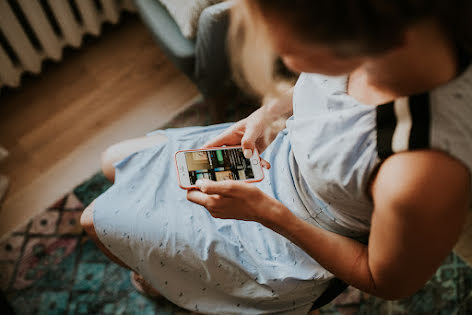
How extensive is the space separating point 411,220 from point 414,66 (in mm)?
222

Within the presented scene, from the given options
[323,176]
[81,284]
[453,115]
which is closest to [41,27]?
[81,284]

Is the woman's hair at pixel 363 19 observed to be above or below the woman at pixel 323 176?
above

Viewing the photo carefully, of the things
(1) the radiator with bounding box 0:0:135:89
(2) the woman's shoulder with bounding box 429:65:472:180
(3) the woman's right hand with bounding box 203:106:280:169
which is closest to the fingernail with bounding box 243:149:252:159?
(3) the woman's right hand with bounding box 203:106:280:169

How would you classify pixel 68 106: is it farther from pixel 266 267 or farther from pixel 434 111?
pixel 434 111

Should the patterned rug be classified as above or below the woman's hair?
below

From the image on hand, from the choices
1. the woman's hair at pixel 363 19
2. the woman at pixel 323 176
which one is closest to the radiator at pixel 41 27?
the woman at pixel 323 176

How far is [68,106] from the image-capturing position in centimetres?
171

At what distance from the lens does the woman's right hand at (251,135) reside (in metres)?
0.87

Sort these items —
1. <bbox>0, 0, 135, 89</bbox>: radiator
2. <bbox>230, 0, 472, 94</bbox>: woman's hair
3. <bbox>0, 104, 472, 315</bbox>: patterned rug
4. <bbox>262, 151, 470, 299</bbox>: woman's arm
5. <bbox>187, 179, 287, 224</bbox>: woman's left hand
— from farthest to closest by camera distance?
1. <bbox>0, 0, 135, 89</bbox>: radiator
2. <bbox>0, 104, 472, 315</bbox>: patterned rug
3. <bbox>187, 179, 287, 224</bbox>: woman's left hand
4. <bbox>262, 151, 470, 299</bbox>: woman's arm
5. <bbox>230, 0, 472, 94</bbox>: woman's hair

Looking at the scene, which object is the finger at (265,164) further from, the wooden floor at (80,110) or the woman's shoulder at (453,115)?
the wooden floor at (80,110)

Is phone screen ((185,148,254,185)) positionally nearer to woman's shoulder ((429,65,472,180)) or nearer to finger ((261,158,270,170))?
finger ((261,158,270,170))

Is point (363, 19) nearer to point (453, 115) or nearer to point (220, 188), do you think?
point (453, 115)

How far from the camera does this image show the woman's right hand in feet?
2.85

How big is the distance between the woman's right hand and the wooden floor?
0.80 m
